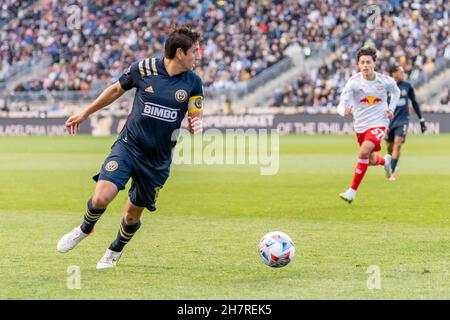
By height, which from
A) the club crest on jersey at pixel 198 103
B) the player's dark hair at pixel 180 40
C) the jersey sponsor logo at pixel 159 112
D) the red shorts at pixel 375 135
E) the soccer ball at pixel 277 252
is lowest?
the red shorts at pixel 375 135

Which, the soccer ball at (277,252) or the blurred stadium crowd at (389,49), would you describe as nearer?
the soccer ball at (277,252)

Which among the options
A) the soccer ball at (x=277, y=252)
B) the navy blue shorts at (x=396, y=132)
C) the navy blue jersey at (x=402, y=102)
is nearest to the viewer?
the soccer ball at (x=277, y=252)

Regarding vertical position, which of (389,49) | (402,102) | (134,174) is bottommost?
(389,49)

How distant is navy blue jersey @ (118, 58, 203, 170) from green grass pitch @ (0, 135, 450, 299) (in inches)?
45.6

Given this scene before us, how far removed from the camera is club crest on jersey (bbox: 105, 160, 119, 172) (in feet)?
28.8

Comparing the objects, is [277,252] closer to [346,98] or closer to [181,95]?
[181,95]

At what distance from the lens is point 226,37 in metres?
45.9

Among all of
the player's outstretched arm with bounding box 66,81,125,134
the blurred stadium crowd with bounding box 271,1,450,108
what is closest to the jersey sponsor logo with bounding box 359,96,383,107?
the player's outstretched arm with bounding box 66,81,125,134

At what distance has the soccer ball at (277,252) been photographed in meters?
8.73

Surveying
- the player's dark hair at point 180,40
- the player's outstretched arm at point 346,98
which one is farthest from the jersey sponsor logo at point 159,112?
the player's outstretched arm at point 346,98

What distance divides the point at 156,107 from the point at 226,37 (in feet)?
123

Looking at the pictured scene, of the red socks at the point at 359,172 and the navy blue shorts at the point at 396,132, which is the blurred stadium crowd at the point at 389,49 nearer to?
the navy blue shorts at the point at 396,132

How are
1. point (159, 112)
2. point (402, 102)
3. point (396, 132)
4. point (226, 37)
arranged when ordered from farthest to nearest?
point (226, 37) → point (402, 102) → point (396, 132) → point (159, 112)

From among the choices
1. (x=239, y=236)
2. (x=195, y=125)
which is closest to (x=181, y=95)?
(x=195, y=125)
